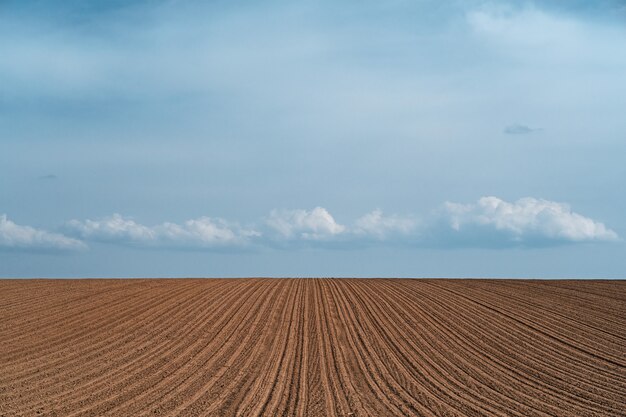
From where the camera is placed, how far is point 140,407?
16328 millimetres

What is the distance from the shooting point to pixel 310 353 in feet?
74.7

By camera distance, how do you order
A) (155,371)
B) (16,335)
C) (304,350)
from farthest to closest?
1. (16,335)
2. (304,350)
3. (155,371)

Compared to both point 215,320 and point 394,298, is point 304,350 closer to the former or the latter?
point 215,320

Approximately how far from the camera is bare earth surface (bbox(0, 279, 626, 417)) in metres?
17.3

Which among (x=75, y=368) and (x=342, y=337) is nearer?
(x=75, y=368)

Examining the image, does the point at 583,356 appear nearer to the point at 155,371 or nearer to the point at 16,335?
the point at 155,371

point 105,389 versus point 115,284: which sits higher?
point 115,284

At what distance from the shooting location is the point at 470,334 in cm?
2666

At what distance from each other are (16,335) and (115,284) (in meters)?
16.6

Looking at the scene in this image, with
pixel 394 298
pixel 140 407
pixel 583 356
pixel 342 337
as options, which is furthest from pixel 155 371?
pixel 394 298

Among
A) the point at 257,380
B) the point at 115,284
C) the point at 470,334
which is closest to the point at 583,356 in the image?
the point at 470,334

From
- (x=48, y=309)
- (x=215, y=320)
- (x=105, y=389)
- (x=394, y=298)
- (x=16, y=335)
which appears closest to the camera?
(x=105, y=389)

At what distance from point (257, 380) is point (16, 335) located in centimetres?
1100

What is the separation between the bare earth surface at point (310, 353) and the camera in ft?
56.6
